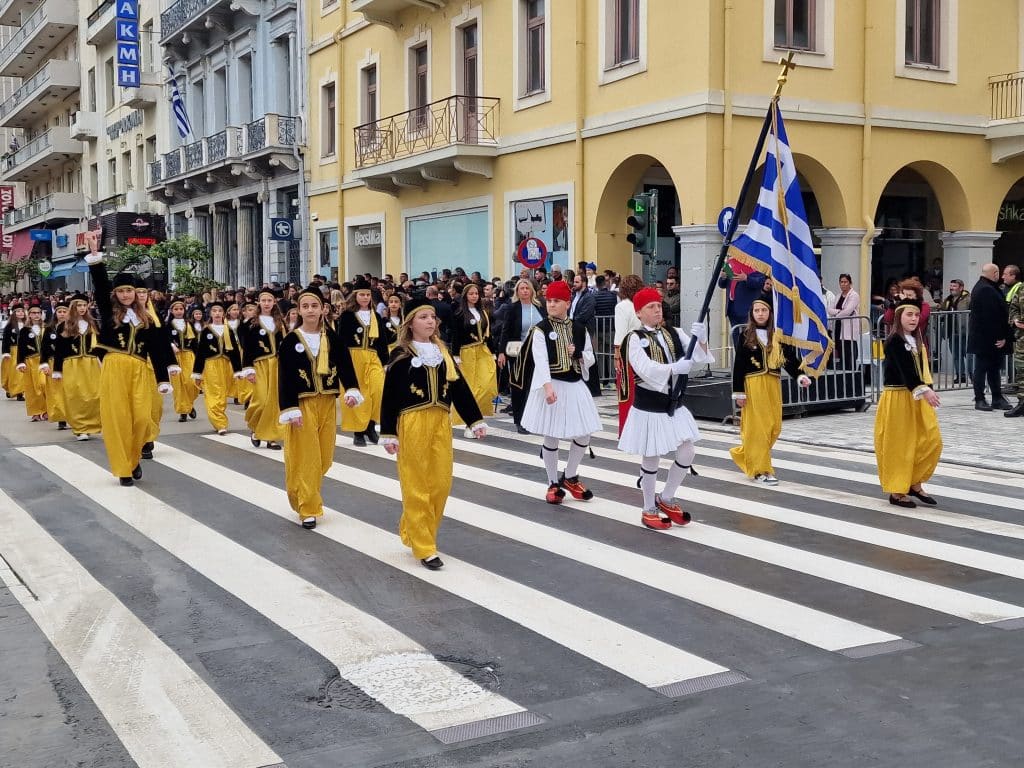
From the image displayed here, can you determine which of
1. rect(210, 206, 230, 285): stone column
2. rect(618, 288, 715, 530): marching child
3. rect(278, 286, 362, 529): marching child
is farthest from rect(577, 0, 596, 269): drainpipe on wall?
rect(210, 206, 230, 285): stone column

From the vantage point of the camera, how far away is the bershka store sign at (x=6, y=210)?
67.9 metres

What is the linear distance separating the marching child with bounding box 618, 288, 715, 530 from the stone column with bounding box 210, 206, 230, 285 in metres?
32.2

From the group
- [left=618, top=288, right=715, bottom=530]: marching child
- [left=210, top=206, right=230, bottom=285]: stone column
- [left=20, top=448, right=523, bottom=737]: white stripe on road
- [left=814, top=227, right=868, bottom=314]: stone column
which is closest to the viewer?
[left=20, top=448, right=523, bottom=737]: white stripe on road

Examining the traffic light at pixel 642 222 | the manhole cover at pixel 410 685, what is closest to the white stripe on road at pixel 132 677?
the manhole cover at pixel 410 685

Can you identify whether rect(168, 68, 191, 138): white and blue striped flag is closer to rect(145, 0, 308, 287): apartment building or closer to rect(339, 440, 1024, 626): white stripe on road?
rect(145, 0, 308, 287): apartment building

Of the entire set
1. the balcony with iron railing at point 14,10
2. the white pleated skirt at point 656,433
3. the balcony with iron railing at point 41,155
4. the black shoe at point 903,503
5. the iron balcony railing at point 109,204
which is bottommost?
the black shoe at point 903,503

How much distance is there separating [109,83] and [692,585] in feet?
157

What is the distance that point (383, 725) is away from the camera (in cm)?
477

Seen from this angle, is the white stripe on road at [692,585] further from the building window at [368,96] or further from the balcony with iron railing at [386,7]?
the building window at [368,96]

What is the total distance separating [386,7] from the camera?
2677 cm

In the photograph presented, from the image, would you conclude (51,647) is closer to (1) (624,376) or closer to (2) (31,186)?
(1) (624,376)

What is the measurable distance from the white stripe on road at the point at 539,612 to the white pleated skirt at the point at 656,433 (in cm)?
169

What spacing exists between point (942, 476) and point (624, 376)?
10.2ft

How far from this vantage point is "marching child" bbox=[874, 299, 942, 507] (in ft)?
30.2
